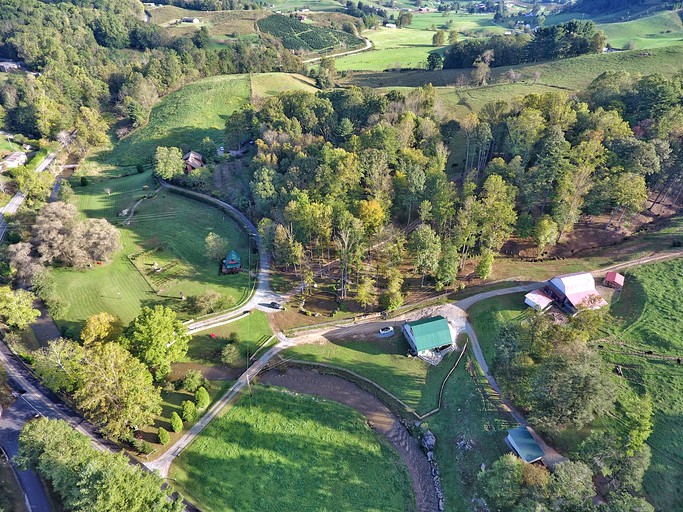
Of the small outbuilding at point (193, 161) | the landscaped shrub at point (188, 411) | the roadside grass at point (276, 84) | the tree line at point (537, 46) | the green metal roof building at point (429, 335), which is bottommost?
the landscaped shrub at point (188, 411)

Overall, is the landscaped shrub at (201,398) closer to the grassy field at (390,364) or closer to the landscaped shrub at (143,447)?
Result: the landscaped shrub at (143,447)

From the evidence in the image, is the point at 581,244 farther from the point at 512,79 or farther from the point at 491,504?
the point at 512,79

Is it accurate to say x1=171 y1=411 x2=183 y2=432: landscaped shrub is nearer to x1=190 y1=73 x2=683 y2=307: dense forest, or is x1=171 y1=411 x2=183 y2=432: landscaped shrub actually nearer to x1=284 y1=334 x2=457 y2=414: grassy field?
x1=284 y1=334 x2=457 y2=414: grassy field

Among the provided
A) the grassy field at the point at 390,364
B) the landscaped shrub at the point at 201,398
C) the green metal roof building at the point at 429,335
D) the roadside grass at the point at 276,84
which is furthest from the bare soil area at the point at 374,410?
the roadside grass at the point at 276,84

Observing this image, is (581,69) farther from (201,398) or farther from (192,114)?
(201,398)

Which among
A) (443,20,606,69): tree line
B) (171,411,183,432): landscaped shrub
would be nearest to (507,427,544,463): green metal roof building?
(171,411,183,432): landscaped shrub

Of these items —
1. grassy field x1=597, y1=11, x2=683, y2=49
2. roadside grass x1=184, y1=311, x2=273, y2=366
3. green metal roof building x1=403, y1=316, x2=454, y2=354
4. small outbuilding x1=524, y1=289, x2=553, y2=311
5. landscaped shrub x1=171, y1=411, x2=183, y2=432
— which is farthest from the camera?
grassy field x1=597, y1=11, x2=683, y2=49

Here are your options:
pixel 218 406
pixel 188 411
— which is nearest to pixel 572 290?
pixel 218 406
